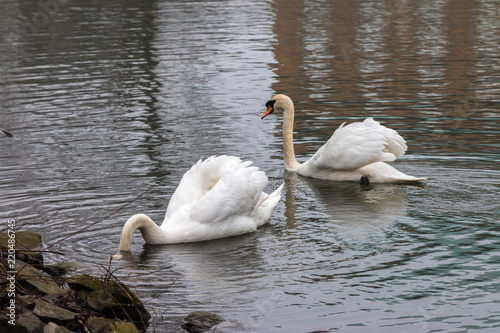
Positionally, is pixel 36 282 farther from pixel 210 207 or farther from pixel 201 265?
pixel 210 207

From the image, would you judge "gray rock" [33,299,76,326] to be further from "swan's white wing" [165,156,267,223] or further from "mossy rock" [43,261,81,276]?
"swan's white wing" [165,156,267,223]

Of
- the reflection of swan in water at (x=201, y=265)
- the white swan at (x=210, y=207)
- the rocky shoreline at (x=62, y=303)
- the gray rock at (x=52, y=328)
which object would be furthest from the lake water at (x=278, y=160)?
the gray rock at (x=52, y=328)

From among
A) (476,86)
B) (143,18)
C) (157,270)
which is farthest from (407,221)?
(143,18)

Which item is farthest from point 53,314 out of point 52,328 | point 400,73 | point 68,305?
point 400,73

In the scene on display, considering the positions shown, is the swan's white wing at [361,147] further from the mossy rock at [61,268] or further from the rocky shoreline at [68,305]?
the rocky shoreline at [68,305]

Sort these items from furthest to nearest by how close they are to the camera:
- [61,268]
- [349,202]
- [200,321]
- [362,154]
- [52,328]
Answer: [362,154] → [349,202] → [61,268] → [200,321] → [52,328]

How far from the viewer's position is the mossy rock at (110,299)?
7.13m

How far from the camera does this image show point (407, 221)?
9.82 meters

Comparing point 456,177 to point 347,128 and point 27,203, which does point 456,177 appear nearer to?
point 347,128

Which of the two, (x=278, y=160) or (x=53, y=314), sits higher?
(x=53, y=314)

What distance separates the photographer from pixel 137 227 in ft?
29.9

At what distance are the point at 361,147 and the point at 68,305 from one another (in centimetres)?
566

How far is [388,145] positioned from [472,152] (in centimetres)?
158

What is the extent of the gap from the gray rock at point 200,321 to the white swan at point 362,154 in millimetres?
4989
